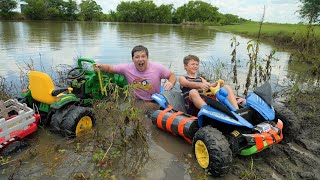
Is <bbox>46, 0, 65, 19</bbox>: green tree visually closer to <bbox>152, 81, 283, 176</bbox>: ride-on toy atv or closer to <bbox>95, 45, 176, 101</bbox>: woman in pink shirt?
<bbox>95, 45, 176, 101</bbox>: woman in pink shirt

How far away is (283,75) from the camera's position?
327 inches

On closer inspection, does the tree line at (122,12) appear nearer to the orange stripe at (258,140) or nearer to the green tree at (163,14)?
the green tree at (163,14)

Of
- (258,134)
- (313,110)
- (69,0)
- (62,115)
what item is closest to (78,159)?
(62,115)

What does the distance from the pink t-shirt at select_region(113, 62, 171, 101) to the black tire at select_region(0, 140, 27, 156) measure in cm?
214

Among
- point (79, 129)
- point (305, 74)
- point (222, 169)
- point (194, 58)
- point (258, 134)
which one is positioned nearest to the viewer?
point (222, 169)

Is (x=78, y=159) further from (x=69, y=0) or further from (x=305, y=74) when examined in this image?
(x=69, y=0)

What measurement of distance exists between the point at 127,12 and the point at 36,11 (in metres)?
24.7

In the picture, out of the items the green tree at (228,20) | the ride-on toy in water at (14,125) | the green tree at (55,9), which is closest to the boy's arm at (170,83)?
the ride-on toy in water at (14,125)

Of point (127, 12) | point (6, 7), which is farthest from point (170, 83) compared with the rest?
point (127, 12)

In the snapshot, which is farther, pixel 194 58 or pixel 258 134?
pixel 194 58

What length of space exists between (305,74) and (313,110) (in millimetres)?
3526

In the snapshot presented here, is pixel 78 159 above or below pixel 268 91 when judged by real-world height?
below

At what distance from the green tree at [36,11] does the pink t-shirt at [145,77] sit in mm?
57643

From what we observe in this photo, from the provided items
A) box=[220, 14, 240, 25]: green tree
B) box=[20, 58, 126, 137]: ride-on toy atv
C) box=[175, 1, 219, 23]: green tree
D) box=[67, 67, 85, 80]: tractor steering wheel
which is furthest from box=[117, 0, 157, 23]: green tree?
box=[20, 58, 126, 137]: ride-on toy atv
